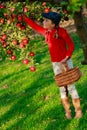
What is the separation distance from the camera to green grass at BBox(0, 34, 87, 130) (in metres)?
8.33

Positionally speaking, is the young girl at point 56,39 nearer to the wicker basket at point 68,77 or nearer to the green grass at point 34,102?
the wicker basket at point 68,77

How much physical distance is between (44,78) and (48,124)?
566cm

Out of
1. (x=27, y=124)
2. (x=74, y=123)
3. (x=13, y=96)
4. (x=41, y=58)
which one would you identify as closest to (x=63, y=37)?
(x=74, y=123)

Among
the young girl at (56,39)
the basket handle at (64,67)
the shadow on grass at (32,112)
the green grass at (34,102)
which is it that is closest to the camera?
the young girl at (56,39)

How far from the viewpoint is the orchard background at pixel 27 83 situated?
651 centimetres

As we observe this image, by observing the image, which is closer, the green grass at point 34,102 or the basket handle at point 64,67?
the basket handle at point 64,67

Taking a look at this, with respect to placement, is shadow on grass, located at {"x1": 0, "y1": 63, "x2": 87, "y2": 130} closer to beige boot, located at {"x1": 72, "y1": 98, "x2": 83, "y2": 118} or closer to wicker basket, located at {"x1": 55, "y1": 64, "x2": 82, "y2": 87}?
beige boot, located at {"x1": 72, "y1": 98, "x2": 83, "y2": 118}

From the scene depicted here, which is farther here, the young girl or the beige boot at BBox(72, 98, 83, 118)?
the beige boot at BBox(72, 98, 83, 118)

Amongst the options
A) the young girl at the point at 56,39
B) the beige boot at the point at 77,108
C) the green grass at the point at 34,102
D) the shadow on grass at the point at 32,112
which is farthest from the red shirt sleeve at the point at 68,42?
the shadow on grass at the point at 32,112

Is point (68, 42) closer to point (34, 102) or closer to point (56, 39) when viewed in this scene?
point (56, 39)

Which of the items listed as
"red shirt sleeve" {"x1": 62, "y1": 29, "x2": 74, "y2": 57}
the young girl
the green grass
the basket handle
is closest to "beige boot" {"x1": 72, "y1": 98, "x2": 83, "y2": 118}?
the green grass

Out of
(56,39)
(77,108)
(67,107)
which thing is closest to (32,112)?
(67,107)

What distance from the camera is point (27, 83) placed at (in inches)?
530

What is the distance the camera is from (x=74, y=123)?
7.95 m
